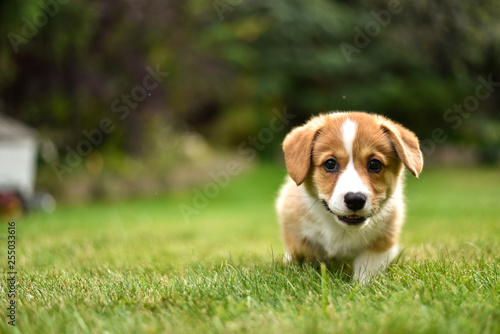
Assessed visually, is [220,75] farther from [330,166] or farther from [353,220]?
[353,220]

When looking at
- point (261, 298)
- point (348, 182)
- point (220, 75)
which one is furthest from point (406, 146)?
point (220, 75)

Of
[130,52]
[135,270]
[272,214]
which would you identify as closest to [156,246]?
[135,270]

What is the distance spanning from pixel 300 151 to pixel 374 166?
0.42 m

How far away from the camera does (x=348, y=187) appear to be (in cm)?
262

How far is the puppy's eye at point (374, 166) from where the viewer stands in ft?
9.25

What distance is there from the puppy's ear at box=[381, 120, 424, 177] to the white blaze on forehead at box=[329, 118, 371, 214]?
23cm

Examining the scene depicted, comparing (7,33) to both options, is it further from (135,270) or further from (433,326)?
(433,326)

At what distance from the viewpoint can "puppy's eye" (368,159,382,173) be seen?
2818mm

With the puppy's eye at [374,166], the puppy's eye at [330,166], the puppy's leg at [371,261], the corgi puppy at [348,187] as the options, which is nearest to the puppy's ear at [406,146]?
the corgi puppy at [348,187]

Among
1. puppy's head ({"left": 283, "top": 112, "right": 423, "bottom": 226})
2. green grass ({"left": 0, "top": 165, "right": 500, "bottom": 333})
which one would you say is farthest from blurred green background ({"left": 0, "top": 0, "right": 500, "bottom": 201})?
green grass ({"left": 0, "top": 165, "right": 500, "bottom": 333})

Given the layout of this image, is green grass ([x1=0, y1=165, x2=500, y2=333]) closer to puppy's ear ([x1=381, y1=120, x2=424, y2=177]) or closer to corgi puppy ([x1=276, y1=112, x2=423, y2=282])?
corgi puppy ([x1=276, y1=112, x2=423, y2=282])

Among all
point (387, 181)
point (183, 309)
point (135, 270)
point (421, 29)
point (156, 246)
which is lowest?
point (156, 246)

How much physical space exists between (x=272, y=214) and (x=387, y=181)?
7.52 metres

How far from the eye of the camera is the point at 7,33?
7523mm
